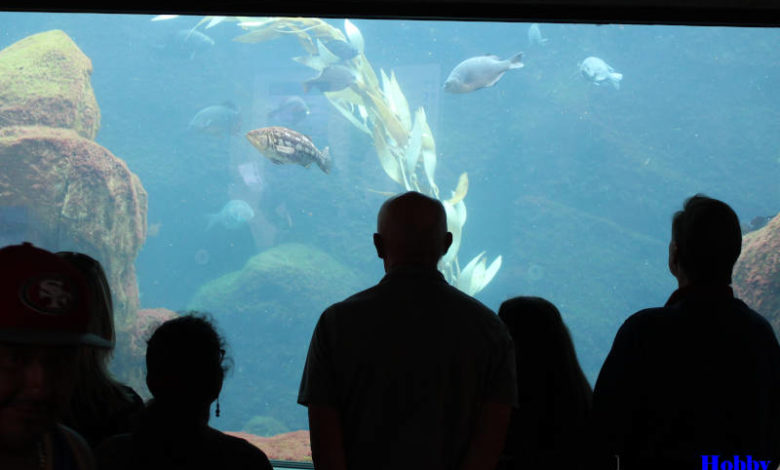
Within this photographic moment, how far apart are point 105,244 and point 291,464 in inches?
250

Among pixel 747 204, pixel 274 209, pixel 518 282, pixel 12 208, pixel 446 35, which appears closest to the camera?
pixel 12 208

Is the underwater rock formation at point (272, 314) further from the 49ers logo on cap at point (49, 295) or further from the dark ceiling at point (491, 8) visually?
the 49ers logo on cap at point (49, 295)

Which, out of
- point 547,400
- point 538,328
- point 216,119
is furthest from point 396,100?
point 547,400

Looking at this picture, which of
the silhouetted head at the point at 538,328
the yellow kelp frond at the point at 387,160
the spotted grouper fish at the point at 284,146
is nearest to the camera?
the silhouetted head at the point at 538,328

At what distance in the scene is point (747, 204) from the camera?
33281 mm

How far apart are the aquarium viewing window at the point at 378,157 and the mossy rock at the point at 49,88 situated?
2.9 inches

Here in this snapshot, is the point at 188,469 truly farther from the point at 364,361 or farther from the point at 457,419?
the point at 457,419

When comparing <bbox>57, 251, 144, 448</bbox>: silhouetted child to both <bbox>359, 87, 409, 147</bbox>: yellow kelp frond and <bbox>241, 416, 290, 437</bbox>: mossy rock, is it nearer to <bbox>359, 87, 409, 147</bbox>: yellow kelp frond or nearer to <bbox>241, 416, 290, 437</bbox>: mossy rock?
<bbox>359, 87, 409, 147</bbox>: yellow kelp frond

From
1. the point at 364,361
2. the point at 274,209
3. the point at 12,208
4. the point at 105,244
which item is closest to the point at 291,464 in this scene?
the point at 364,361

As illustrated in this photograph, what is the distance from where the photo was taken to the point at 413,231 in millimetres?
1825

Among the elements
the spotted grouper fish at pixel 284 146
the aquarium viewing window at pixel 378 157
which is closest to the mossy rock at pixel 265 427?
the aquarium viewing window at pixel 378 157

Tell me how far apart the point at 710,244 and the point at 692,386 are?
43 cm

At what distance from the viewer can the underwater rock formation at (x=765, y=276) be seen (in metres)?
6.98

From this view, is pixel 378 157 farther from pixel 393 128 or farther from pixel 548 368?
pixel 548 368
